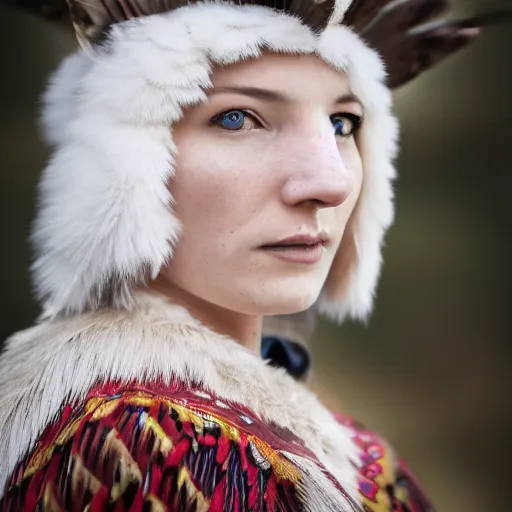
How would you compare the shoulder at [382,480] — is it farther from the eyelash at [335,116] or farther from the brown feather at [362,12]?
the brown feather at [362,12]

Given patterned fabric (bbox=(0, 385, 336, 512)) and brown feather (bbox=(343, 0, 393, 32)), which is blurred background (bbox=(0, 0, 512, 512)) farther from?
patterned fabric (bbox=(0, 385, 336, 512))

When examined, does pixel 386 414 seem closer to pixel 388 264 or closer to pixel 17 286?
pixel 388 264

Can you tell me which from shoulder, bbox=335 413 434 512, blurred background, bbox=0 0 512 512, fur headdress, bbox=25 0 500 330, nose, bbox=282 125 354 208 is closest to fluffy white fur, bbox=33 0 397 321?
fur headdress, bbox=25 0 500 330

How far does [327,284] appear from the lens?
1.21 metres

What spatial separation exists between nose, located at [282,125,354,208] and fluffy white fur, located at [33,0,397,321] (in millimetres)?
133

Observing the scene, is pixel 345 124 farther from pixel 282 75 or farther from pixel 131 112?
pixel 131 112

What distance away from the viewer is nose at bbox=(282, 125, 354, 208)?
0.91 m

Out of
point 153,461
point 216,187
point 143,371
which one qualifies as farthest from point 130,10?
point 153,461

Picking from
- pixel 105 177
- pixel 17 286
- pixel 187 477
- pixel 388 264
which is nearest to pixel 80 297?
pixel 105 177

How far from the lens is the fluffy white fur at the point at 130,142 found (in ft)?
2.95

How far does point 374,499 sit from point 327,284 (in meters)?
0.38

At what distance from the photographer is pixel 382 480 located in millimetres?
1076

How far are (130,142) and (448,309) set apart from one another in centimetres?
145

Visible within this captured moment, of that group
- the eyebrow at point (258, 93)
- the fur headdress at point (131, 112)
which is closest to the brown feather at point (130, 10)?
the fur headdress at point (131, 112)
